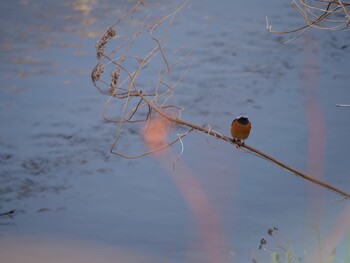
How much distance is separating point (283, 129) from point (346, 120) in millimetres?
484

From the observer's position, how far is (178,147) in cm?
432

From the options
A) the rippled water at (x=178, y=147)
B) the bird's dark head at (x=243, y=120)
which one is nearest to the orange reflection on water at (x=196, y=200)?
the rippled water at (x=178, y=147)

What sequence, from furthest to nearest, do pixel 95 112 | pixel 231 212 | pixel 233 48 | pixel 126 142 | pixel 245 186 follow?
pixel 233 48
pixel 95 112
pixel 126 142
pixel 245 186
pixel 231 212

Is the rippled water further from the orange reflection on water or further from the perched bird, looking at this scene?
the perched bird

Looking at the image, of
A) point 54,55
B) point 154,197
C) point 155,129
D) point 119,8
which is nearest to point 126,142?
point 155,129

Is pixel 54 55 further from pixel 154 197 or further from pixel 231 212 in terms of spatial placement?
pixel 231 212

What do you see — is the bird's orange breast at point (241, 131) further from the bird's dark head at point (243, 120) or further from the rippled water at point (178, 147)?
the rippled water at point (178, 147)

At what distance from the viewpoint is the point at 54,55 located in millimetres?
5312

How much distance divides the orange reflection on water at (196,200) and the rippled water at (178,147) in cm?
1

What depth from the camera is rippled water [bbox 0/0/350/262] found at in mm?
3338

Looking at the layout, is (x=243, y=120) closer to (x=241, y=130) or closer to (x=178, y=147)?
(x=241, y=130)

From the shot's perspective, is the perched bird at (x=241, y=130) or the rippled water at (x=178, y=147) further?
the rippled water at (x=178, y=147)

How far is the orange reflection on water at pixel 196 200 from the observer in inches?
123

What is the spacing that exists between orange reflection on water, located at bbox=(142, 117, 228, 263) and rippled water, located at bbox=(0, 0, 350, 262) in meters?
0.01
